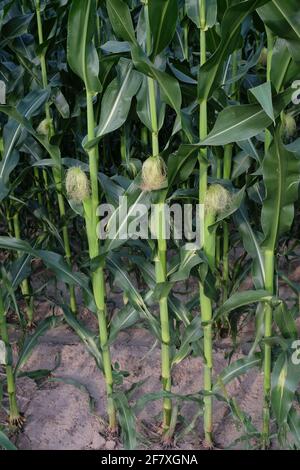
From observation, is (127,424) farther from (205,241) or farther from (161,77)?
(161,77)

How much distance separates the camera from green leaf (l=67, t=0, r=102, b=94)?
171cm

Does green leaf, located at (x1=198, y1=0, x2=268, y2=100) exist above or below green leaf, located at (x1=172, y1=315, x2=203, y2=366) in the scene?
above

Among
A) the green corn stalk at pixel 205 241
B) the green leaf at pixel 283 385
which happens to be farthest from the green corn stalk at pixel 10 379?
the green leaf at pixel 283 385

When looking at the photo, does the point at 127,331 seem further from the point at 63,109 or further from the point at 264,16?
the point at 264,16

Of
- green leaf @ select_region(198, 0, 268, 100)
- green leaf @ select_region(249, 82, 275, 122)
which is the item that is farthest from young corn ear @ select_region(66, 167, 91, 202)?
green leaf @ select_region(249, 82, 275, 122)

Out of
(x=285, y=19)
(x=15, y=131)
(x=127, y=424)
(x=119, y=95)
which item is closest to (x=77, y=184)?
(x=119, y=95)

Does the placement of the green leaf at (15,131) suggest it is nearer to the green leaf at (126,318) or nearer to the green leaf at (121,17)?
the green leaf at (121,17)

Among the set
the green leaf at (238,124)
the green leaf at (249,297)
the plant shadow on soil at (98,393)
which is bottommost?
the plant shadow on soil at (98,393)

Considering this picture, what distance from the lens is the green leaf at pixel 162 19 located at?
1.63 meters

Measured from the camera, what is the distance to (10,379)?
229 cm

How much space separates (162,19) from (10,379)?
1535 mm

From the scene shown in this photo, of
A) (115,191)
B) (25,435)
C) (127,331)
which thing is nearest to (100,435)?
(25,435)

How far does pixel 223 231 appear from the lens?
2812 mm

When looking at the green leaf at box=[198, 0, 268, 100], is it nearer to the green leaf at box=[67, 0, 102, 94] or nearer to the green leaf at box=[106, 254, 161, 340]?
the green leaf at box=[67, 0, 102, 94]
